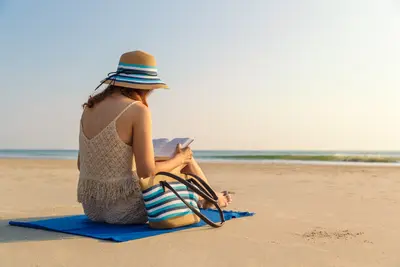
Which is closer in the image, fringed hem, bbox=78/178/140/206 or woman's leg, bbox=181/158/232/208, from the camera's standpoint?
fringed hem, bbox=78/178/140/206

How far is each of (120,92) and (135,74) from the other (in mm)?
203

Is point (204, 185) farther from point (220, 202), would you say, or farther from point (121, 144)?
point (121, 144)

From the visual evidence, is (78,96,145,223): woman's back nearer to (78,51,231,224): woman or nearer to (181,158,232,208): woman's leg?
(78,51,231,224): woman

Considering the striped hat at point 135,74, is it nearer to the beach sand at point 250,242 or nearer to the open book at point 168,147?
the open book at point 168,147

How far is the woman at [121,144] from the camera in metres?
4.00

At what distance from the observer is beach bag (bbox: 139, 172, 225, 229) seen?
13.4 feet

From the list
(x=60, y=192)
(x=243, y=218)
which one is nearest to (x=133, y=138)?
(x=243, y=218)

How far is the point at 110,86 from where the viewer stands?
4238 mm

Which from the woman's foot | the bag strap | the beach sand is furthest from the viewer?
the woman's foot

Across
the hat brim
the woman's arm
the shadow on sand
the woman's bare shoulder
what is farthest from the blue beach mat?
the hat brim

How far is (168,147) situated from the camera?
14.5ft

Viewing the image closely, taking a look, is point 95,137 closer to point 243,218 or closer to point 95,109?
point 95,109

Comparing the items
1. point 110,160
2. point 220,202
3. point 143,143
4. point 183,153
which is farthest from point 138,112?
point 220,202

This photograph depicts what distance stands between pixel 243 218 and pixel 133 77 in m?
1.86
